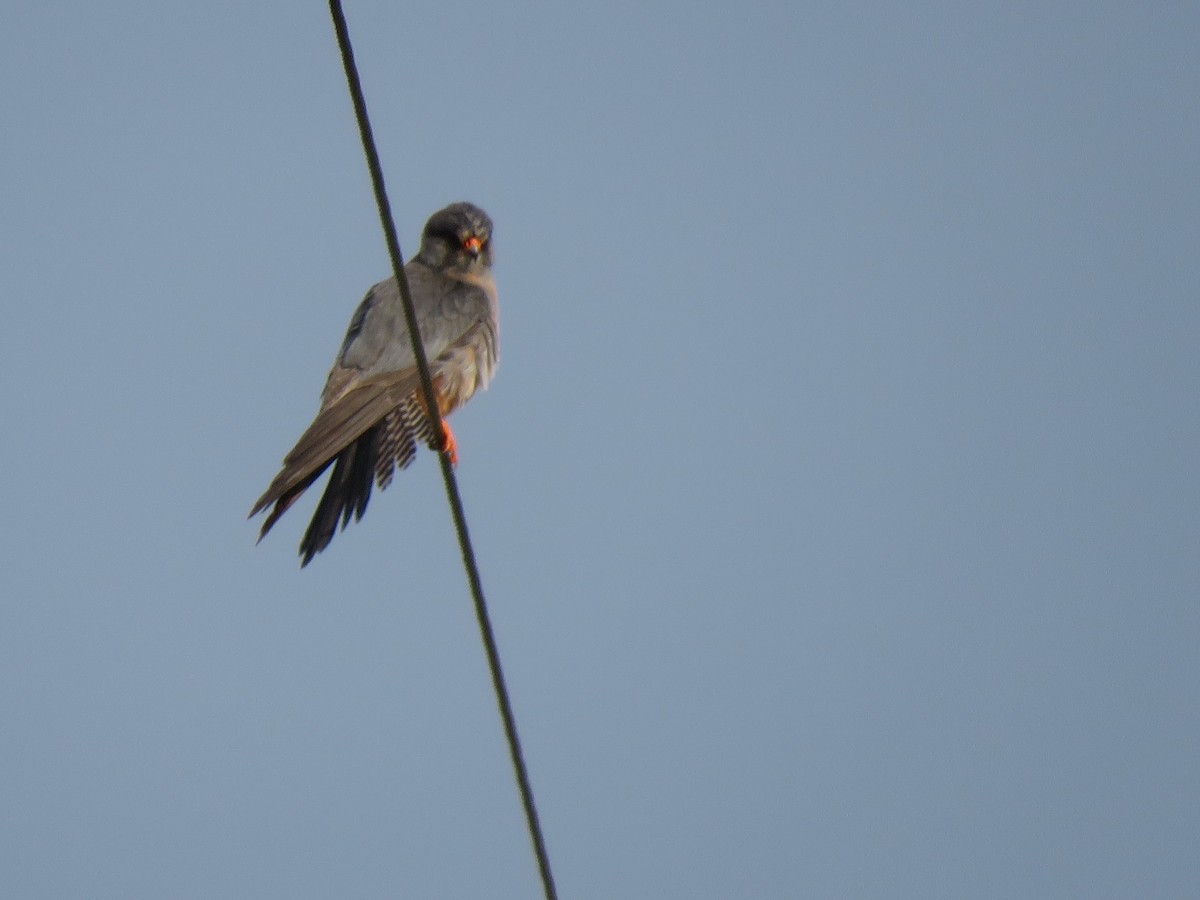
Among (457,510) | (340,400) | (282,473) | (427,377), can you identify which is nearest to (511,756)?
(457,510)

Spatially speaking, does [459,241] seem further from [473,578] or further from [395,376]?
[473,578]

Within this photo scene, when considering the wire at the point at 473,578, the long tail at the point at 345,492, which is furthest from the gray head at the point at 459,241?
the wire at the point at 473,578

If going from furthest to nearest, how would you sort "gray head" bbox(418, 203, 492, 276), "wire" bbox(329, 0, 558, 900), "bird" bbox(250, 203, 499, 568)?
"gray head" bbox(418, 203, 492, 276)
"bird" bbox(250, 203, 499, 568)
"wire" bbox(329, 0, 558, 900)

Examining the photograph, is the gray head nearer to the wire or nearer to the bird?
the bird

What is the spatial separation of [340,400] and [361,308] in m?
0.98

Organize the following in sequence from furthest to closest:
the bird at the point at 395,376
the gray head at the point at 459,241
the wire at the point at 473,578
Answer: the gray head at the point at 459,241 < the bird at the point at 395,376 < the wire at the point at 473,578

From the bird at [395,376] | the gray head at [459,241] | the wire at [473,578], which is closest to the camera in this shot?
the wire at [473,578]

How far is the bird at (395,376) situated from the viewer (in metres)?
5.29

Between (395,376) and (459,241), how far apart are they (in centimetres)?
174

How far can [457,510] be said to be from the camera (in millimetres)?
3416

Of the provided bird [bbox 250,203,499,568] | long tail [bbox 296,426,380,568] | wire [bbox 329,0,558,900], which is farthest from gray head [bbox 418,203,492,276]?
wire [bbox 329,0,558,900]

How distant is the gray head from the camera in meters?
A: 7.40

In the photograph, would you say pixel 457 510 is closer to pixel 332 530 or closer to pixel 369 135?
pixel 369 135

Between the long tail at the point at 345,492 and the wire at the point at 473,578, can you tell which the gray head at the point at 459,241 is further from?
the wire at the point at 473,578
